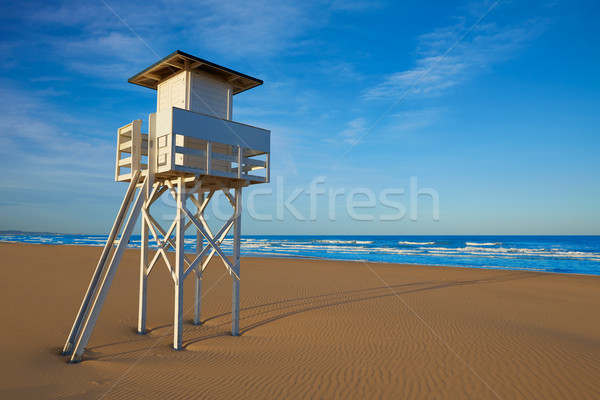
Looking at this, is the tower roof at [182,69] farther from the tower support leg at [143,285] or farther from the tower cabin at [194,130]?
the tower support leg at [143,285]

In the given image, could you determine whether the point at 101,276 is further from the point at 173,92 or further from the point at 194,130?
the point at 173,92

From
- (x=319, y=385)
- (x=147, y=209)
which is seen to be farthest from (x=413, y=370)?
(x=147, y=209)

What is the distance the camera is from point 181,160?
8.85 m

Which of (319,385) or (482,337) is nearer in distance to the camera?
(319,385)

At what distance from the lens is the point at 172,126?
7871 mm

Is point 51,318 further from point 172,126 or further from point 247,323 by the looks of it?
point 172,126

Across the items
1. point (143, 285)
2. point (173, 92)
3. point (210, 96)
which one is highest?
point (173, 92)

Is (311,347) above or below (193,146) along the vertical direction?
below

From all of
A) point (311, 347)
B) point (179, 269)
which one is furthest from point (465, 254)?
point (179, 269)

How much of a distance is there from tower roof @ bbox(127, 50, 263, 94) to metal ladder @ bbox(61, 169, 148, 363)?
2.76 meters

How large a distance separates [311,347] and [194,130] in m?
5.74

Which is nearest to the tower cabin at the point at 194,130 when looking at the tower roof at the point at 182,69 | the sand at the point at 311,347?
the tower roof at the point at 182,69

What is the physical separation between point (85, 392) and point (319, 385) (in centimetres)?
377

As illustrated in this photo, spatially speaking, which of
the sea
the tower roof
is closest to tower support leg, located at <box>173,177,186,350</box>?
the tower roof
